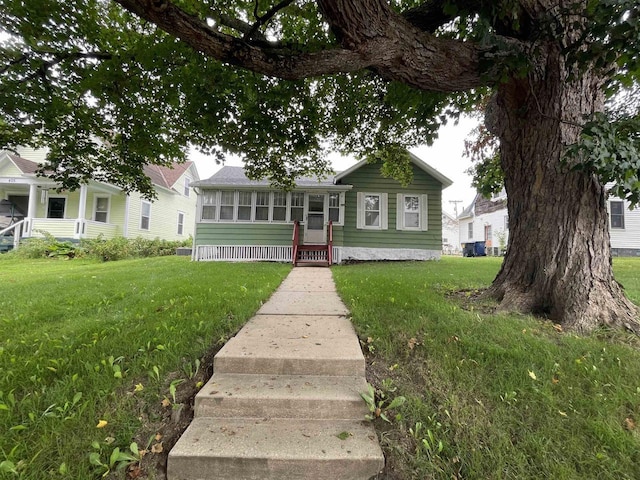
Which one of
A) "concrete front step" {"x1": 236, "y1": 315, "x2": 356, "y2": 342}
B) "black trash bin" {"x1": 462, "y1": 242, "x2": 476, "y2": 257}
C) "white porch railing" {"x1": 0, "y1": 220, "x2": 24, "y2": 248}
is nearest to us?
"concrete front step" {"x1": 236, "y1": 315, "x2": 356, "y2": 342}

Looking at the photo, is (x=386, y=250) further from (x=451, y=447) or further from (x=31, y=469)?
(x=31, y=469)

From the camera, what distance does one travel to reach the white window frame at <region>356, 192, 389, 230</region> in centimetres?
1209

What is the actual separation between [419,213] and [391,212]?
3.89ft

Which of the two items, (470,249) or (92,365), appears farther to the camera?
(470,249)

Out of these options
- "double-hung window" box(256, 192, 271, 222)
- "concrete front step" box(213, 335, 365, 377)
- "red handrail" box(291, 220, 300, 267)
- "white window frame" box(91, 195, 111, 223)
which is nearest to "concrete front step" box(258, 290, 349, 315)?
"concrete front step" box(213, 335, 365, 377)

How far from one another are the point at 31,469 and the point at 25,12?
4.95 metres

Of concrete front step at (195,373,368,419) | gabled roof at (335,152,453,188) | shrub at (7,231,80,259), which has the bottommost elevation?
concrete front step at (195,373,368,419)

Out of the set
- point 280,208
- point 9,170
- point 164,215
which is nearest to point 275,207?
point 280,208

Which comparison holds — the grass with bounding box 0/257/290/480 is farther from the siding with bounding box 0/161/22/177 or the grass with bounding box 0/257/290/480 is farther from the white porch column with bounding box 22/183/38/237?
the siding with bounding box 0/161/22/177

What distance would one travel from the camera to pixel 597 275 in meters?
3.23

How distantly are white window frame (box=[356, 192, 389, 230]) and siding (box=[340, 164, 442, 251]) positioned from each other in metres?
0.12

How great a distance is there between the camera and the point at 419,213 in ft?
40.0

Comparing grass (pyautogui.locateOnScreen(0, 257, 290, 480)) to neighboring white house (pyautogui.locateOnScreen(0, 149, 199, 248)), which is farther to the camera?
neighboring white house (pyautogui.locateOnScreen(0, 149, 199, 248))

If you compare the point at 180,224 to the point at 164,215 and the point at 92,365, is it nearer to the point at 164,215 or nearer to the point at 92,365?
the point at 164,215
